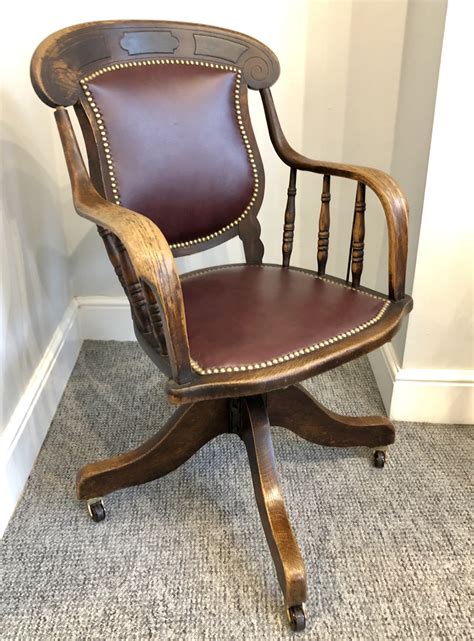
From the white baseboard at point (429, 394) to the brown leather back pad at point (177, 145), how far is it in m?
0.60

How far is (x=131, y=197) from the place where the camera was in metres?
1.13

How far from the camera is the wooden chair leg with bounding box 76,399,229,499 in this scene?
3.82 feet

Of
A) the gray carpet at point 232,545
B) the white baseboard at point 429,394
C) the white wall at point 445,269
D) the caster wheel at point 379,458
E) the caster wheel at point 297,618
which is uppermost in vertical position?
the white wall at point 445,269

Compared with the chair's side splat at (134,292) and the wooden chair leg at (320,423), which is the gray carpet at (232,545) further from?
the chair's side splat at (134,292)

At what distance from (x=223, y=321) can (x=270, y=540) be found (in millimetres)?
405

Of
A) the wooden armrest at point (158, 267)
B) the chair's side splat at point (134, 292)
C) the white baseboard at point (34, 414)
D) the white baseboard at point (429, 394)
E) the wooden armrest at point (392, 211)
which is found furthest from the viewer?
the white baseboard at point (429, 394)

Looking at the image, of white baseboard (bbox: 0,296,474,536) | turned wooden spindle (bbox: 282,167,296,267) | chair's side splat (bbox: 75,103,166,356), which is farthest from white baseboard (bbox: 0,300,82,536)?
turned wooden spindle (bbox: 282,167,296,267)

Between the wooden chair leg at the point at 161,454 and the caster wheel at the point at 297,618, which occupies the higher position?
the wooden chair leg at the point at 161,454

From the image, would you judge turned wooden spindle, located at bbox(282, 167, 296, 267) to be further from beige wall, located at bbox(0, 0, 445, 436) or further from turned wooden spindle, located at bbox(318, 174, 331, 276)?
beige wall, located at bbox(0, 0, 445, 436)

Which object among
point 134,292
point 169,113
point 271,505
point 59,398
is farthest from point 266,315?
point 59,398

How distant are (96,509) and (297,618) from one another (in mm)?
464

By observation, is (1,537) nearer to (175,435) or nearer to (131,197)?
(175,435)

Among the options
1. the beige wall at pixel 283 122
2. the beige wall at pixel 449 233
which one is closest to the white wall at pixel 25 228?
the beige wall at pixel 283 122

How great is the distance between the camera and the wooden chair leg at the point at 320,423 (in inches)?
49.2
